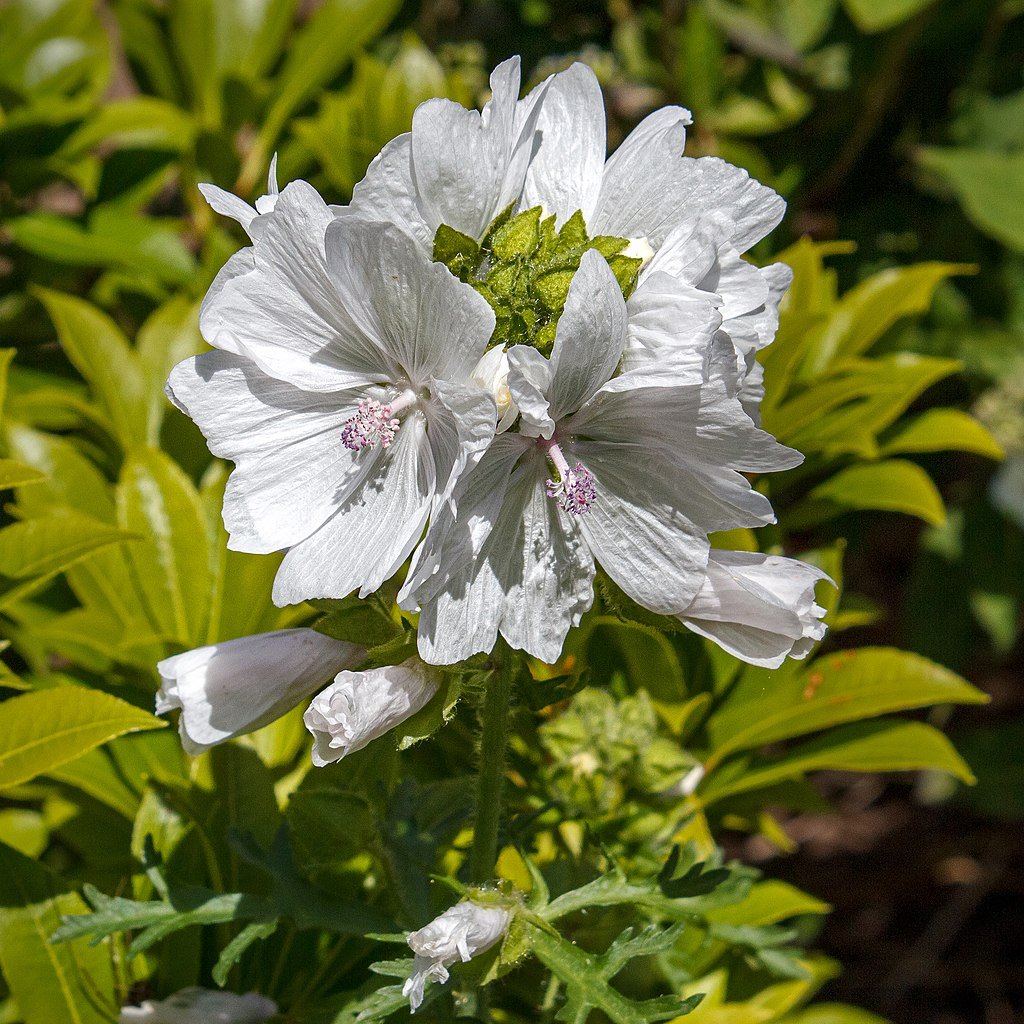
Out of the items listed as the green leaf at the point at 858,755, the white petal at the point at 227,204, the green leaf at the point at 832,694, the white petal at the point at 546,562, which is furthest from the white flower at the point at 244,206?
the green leaf at the point at 858,755

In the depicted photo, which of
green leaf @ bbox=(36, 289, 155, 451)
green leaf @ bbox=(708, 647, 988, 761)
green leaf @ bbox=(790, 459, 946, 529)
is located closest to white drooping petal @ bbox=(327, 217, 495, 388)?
green leaf @ bbox=(708, 647, 988, 761)

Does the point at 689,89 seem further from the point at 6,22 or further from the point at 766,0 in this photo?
the point at 6,22

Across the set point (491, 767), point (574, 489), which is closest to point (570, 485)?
point (574, 489)

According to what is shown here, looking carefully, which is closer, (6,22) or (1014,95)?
(6,22)

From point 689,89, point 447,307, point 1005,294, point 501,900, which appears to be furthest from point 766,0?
point 501,900

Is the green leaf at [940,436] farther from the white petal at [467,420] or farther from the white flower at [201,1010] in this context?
the white flower at [201,1010]

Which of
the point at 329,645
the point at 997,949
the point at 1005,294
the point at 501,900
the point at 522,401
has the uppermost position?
the point at 522,401
